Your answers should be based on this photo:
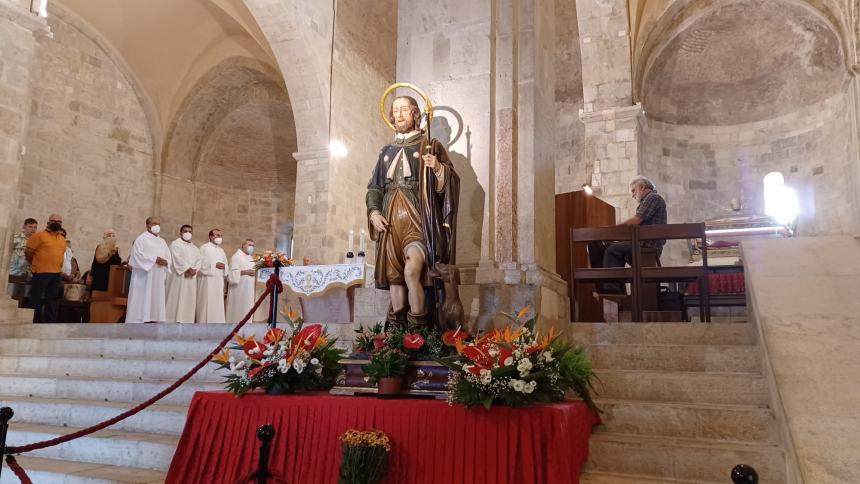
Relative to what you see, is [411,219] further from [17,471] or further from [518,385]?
[17,471]

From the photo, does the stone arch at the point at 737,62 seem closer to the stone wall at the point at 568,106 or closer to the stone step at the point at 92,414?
the stone wall at the point at 568,106

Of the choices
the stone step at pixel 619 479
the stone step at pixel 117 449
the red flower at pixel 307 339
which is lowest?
the stone step at pixel 117 449

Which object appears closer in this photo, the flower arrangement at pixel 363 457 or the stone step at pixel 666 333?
the flower arrangement at pixel 363 457

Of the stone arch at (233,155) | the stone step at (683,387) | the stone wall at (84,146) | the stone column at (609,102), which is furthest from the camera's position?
the stone arch at (233,155)

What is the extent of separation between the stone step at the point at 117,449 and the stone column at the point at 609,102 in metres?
10.1

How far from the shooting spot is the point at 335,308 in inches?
364

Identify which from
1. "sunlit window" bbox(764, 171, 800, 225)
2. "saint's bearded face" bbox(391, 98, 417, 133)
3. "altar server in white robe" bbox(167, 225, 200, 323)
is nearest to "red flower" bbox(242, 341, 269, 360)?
"saint's bearded face" bbox(391, 98, 417, 133)

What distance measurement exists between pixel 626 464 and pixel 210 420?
262 centimetres

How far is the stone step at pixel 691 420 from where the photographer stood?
4105 mm

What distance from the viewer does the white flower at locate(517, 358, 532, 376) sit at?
361 cm

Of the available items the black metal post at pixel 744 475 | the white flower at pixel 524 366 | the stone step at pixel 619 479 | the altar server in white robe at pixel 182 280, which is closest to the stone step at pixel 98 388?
the white flower at pixel 524 366

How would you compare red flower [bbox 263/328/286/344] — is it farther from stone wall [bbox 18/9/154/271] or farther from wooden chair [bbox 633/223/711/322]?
stone wall [bbox 18/9/154/271]

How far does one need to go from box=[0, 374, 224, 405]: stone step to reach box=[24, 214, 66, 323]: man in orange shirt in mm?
3684

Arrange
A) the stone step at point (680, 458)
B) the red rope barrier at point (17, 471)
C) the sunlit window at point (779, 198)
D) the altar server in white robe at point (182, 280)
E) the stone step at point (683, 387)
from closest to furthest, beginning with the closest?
1. the red rope barrier at point (17, 471)
2. the stone step at point (680, 458)
3. the stone step at point (683, 387)
4. the altar server in white robe at point (182, 280)
5. the sunlit window at point (779, 198)
